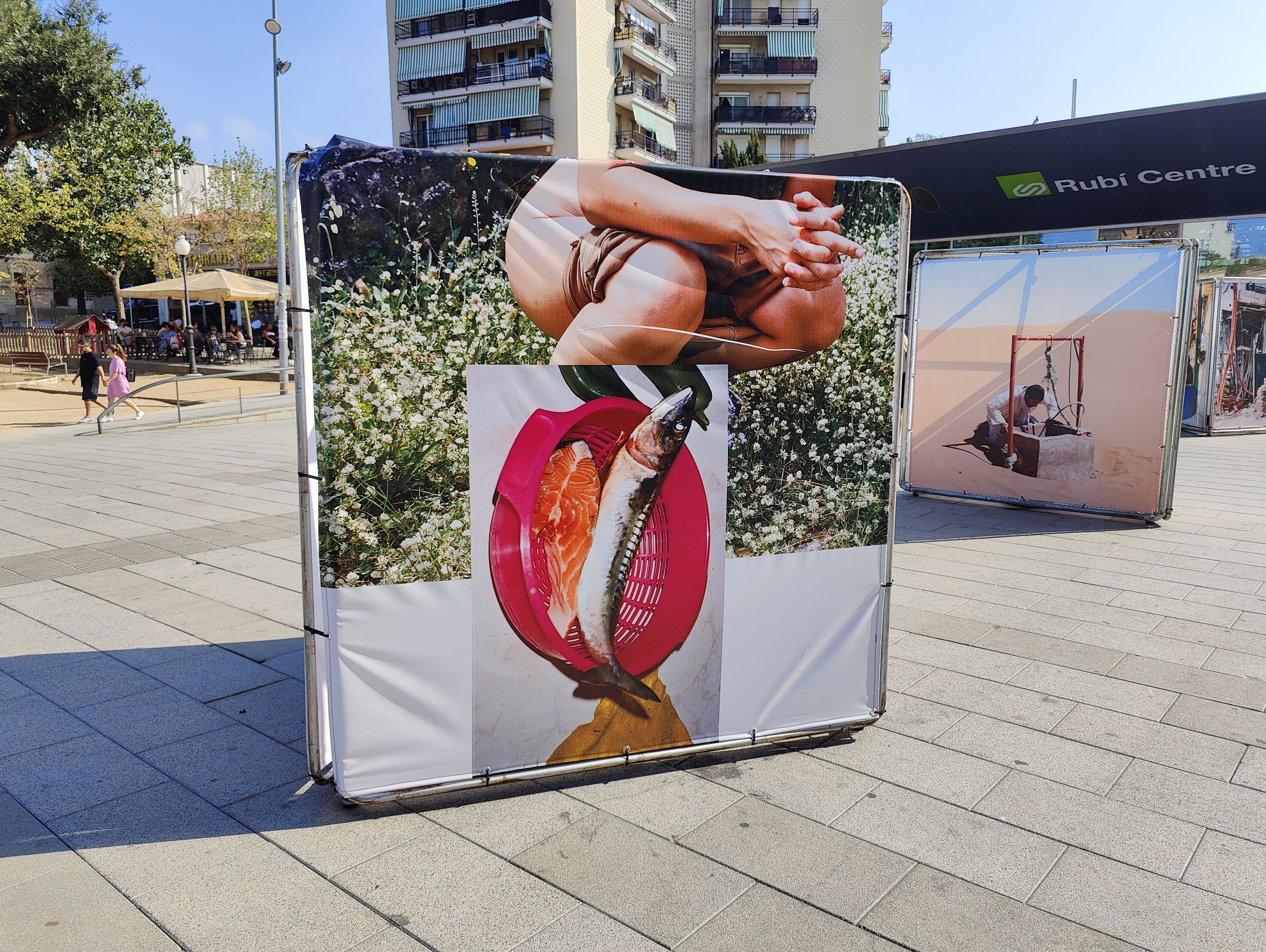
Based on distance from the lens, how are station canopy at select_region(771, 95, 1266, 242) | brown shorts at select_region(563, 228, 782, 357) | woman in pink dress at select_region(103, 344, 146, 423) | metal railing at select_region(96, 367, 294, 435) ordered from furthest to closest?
woman in pink dress at select_region(103, 344, 146, 423), metal railing at select_region(96, 367, 294, 435), station canopy at select_region(771, 95, 1266, 242), brown shorts at select_region(563, 228, 782, 357)

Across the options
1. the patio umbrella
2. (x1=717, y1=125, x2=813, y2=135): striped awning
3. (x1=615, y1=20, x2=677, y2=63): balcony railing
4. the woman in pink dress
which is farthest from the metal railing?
(x1=717, y1=125, x2=813, y2=135): striped awning

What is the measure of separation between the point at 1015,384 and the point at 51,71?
2603 cm

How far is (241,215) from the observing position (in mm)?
33750

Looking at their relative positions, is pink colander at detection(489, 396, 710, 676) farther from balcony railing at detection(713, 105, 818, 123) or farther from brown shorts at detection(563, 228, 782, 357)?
balcony railing at detection(713, 105, 818, 123)

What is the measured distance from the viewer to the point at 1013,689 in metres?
4.77

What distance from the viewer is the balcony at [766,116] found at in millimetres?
52281

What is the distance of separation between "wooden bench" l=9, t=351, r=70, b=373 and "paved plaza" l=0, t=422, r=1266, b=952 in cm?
2450

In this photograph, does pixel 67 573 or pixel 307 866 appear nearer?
pixel 307 866

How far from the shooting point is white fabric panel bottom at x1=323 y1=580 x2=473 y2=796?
10.6ft

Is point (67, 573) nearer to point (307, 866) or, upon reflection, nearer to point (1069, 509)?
point (307, 866)

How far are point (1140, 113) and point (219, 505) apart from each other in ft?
32.0

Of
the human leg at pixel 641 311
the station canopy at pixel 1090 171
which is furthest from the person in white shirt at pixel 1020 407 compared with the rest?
the human leg at pixel 641 311

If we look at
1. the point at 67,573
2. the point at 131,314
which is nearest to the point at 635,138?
the point at 131,314

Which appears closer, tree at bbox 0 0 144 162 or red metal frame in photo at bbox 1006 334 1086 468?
red metal frame in photo at bbox 1006 334 1086 468
